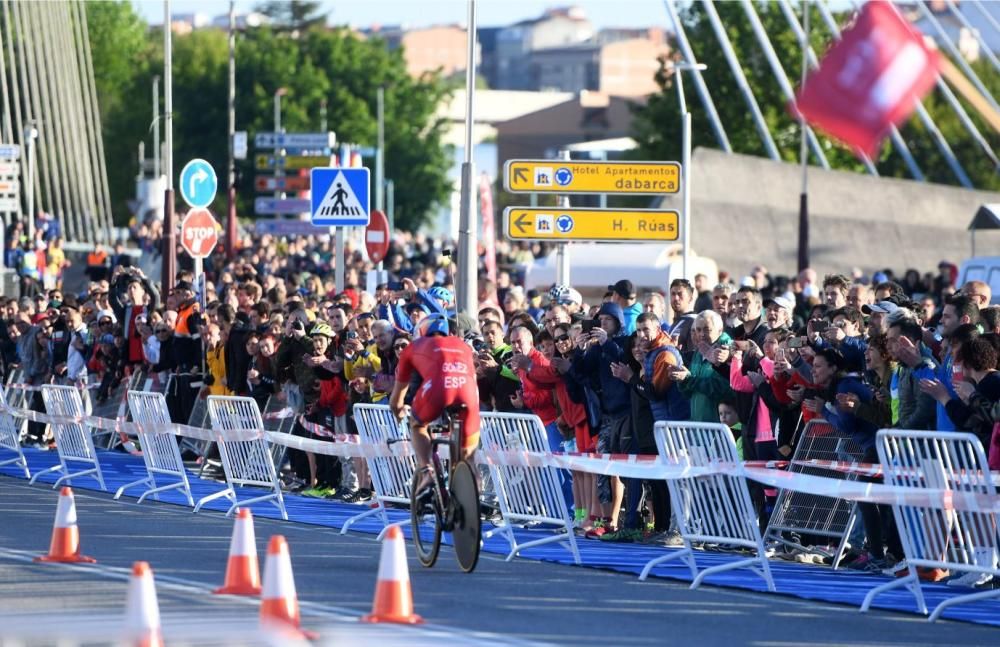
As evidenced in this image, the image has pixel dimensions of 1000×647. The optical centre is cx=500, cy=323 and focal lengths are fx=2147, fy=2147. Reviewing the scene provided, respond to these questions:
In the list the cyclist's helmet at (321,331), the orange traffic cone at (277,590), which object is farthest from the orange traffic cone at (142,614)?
the cyclist's helmet at (321,331)

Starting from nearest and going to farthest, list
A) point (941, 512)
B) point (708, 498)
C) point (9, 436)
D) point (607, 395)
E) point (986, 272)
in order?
point (941, 512) → point (708, 498) → point (607, 395) → point (9, 436) → point (986, 272)

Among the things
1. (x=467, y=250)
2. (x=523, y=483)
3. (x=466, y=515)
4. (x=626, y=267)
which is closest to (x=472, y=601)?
(x=466, y=515)

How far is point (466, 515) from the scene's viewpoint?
1341cm

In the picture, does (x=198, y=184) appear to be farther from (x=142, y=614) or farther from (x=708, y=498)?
(x=142, y=614)

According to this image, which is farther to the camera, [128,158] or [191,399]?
[128,158]

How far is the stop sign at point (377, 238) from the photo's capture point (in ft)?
91.2

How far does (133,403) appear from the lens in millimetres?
20062

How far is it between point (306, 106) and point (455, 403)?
9108 cm

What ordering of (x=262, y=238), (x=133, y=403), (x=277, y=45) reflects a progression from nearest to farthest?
(x=133, y=403), (x=262, y=238), (x=277, y=45)

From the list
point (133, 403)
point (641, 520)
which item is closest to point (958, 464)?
point (641, 520)

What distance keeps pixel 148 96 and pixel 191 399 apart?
8842 centimetres

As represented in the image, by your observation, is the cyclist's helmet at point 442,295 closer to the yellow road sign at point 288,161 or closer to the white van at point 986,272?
the white van at point 986,272

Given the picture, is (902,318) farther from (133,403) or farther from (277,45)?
(277,45)

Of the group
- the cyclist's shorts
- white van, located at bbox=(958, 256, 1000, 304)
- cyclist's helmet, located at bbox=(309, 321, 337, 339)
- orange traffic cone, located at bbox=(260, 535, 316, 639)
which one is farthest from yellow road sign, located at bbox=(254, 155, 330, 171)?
orange traffic cone, located at bbox=(260, 535, 316, 639)
